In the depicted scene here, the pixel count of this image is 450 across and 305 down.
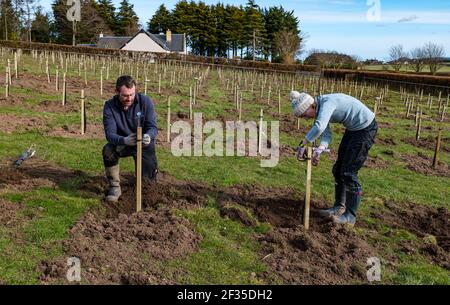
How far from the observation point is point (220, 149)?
30.7 feet

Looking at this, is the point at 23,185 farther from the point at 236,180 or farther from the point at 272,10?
the point at 272,10

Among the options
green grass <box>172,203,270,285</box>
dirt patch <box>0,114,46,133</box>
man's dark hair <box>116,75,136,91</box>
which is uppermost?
man's dark hair <box>116,75,136,91</box>

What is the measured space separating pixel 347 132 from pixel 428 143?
8361 millimetres

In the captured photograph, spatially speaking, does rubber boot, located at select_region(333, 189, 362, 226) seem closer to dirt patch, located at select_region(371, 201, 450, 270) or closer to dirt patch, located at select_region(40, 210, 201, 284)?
dirt patch, located at select_region(371, 201, 450, 270)

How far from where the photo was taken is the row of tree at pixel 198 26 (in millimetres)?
61184

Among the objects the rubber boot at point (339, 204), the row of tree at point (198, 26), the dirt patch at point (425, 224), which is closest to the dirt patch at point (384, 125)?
the dirt patch at point (425, 224)

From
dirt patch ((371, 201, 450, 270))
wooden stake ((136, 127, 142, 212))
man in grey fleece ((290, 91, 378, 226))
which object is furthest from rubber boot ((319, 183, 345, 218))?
wooden stake ((136, 127, 142, 212))

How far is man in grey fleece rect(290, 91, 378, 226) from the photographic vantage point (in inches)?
189

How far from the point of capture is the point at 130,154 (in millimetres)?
5723

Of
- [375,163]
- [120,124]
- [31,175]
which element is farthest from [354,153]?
[375,163]

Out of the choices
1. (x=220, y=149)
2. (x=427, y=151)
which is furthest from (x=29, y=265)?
(x=427, y=151)

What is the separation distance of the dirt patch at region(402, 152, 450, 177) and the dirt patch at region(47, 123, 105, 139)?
693 cm

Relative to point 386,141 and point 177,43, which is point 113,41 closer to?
point 177,43

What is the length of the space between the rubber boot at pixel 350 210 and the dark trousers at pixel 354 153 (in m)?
0.08
